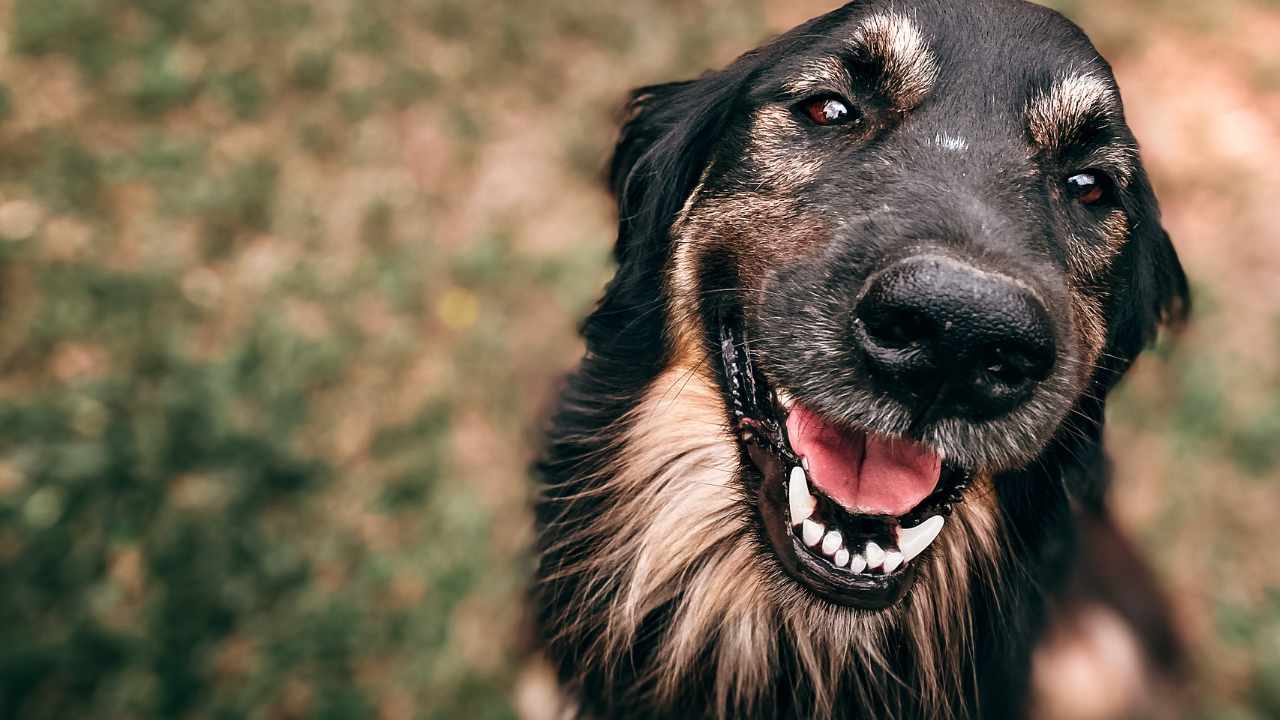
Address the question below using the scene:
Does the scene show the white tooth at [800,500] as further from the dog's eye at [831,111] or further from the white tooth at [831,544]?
the dog's eye at [831,111]

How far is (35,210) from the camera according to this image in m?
3.89

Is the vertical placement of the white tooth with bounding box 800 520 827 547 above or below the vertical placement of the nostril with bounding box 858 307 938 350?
below

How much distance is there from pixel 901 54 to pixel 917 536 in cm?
118

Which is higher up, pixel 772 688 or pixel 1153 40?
pixel 1153 40

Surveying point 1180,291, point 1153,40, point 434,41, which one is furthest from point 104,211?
point 1153,40

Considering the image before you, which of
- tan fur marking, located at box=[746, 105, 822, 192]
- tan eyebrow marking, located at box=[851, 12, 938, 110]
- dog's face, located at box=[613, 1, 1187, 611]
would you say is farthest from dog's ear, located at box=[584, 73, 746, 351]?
tan eyebrow marking, located at box=[851, 12, 938, 110]

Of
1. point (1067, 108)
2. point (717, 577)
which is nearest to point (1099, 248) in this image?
point (1067, 108)

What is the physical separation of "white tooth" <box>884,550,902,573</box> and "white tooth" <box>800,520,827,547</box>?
0.16 m

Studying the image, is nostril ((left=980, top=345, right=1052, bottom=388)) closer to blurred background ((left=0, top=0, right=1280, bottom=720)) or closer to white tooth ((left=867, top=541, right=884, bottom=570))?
white tooth ((left=867, top=541, right=884, bottom=570))

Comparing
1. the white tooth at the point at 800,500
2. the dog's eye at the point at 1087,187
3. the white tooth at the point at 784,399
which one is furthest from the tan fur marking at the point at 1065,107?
the white tooth at the point at 800,500

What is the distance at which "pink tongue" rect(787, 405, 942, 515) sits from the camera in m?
2.11

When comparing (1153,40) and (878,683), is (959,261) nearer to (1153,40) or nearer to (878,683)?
(878,683)

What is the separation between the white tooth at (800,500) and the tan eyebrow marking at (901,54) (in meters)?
0.97

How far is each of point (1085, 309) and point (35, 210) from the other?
4.19m
